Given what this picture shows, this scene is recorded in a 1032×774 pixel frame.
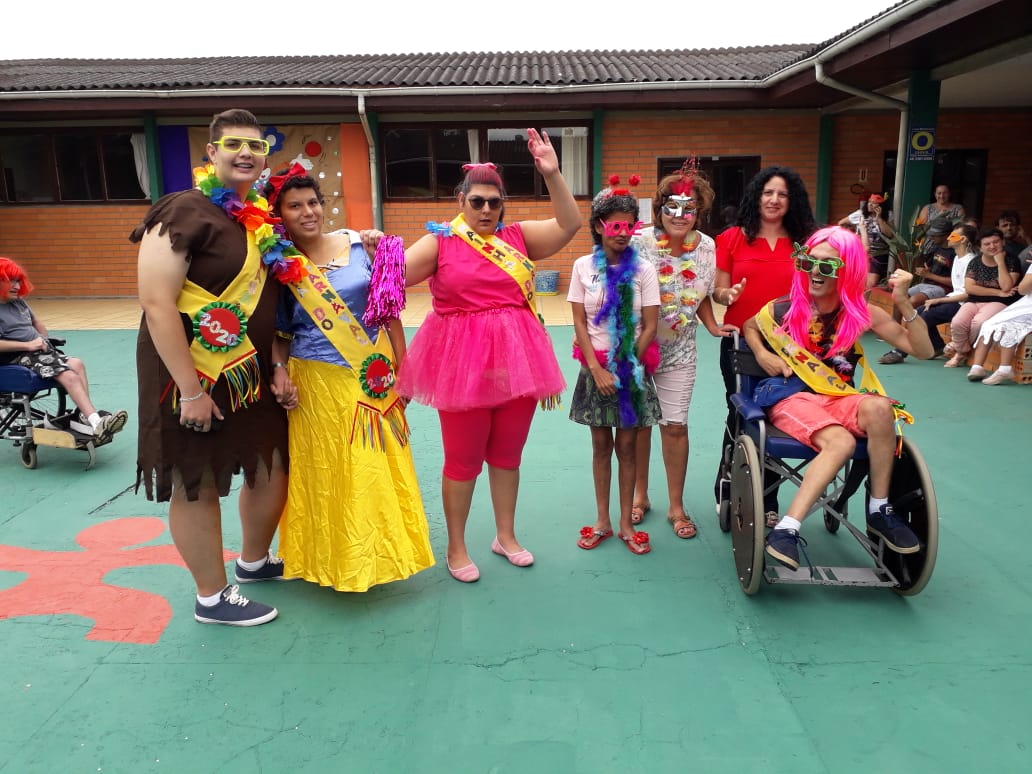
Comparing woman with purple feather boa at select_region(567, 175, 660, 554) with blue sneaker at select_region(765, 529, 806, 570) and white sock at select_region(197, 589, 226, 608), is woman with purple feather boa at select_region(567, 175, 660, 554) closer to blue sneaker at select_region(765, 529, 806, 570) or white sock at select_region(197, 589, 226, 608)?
blue sneaker at select_region(765, 529, 806, 570)

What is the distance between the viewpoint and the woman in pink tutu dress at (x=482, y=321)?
9.68 feet

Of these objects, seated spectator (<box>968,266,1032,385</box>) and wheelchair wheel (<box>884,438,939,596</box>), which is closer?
wheelchair wheel (<box>884,438,939,596</box>)

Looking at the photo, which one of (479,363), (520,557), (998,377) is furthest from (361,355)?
(998,377)

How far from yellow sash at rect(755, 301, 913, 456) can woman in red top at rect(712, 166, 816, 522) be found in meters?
0.22

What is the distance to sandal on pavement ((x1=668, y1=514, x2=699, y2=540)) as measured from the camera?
353 cm

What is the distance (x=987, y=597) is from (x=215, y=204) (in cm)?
318

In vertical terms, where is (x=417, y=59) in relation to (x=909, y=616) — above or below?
above

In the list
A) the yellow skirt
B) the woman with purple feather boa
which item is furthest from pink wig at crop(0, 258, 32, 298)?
the woman with purple feather boa

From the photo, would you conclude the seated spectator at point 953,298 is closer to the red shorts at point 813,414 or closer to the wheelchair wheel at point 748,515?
Answer: the red shorts at point 813,414

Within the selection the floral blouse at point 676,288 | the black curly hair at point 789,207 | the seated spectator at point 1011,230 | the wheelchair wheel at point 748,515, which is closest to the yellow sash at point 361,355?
the floral blouse at point 676,288

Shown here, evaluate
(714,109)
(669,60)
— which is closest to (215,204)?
(714,109)

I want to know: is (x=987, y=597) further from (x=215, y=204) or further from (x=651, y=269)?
(x=215, y=204)

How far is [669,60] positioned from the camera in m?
12.9

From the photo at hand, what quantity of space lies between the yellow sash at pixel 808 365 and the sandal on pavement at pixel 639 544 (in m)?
0.96
